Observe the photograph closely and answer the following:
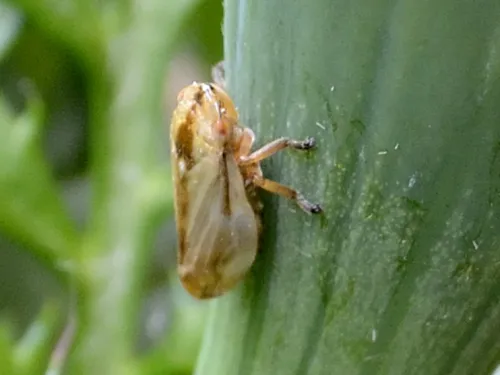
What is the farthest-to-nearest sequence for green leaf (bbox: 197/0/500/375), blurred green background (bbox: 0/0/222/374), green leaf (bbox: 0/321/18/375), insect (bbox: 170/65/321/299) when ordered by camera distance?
blurred green background (bbox: 0/0/222/374) → green leaf (bbox: 0/321/18/375) → insect (bbox: 170/65/321/299) → green leaf (bbox: 197/0/500/375)

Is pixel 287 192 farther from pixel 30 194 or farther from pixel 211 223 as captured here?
pixel 30 194

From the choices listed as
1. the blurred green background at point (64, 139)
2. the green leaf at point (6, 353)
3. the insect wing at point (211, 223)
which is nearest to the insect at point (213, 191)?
the insect wing at point (211, 223)

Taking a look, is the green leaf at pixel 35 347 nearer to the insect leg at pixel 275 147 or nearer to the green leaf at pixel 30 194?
the green leaf at pixel 30 194

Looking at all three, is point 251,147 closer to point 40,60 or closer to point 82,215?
point 40,60

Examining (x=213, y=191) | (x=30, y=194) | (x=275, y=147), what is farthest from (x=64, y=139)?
(x=275, y=147)

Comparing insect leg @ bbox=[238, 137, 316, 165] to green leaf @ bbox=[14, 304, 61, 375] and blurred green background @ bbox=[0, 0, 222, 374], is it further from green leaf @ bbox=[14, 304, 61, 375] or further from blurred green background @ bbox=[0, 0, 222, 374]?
blurred green background @ bbox=[0, 0, 222, 374]

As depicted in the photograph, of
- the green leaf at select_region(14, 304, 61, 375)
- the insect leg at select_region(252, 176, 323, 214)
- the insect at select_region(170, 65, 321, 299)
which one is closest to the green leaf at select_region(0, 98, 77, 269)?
the green leaf at select_region(14, 304, 61, 375)

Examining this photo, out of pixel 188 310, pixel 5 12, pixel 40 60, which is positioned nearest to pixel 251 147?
pixel 188 310
